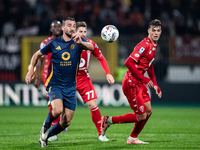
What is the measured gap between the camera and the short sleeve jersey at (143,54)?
6758mm

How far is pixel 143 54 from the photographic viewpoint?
6824 millimetres

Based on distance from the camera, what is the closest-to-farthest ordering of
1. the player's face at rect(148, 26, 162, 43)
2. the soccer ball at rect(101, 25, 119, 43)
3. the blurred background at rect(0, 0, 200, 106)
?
the player's face at rect(148, 26, 162, 43) → the soccer ball at rect(101, 25, 119, 43) → the blurred background at rect(0, 0, 200, 106)

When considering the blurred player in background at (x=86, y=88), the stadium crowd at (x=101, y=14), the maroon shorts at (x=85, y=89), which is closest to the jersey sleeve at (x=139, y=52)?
A: the blurred player in background at (x=86, y=88)

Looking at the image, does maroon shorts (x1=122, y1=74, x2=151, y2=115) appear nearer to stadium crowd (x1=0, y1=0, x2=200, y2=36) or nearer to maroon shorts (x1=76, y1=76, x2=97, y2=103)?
maroon shorts (x1=76, y1=76, x2=97, y2=103)

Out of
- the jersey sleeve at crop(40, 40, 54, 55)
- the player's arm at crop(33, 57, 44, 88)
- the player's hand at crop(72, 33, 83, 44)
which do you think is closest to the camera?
the player's hand at crop(72, 33, 83, 44)

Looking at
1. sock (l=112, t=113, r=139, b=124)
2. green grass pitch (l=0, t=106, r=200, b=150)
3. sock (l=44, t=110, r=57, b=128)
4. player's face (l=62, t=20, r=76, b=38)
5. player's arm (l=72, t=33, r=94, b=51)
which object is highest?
player's face (l=62, t=20, r=76, b=38)

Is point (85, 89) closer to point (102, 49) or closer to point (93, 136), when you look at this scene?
point (93, 136)

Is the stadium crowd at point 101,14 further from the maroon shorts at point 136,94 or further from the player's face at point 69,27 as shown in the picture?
the player's face at point 69,27

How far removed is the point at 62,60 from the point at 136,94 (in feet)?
5.02

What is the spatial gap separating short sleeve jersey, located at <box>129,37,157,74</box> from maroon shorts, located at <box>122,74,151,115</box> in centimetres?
29

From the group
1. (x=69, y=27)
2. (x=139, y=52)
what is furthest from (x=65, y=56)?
(x=139, y=52)

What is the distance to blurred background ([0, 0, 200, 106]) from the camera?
1578cm

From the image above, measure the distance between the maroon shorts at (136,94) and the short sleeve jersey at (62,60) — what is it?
1126 millimetres

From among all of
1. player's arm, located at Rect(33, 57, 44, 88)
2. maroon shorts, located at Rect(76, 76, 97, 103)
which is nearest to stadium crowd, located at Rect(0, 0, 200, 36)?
player's arm, located at Rect(33, 57, 44, 88)
